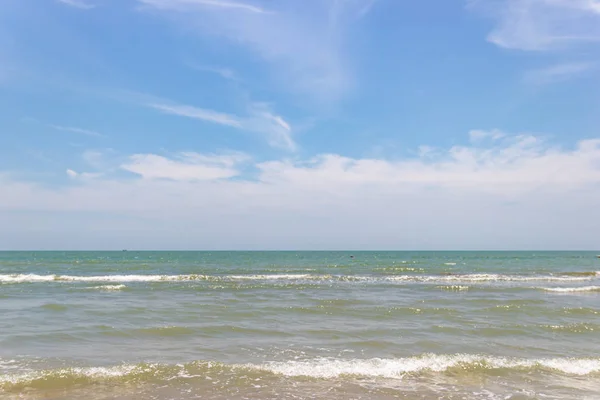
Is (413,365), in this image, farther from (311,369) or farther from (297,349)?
(297,349)

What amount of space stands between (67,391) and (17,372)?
6.09 ft


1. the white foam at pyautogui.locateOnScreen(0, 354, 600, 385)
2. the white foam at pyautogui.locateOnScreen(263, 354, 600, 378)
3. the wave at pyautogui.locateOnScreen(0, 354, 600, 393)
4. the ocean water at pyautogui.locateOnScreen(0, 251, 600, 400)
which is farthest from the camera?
the white foam at pyautogui.locateOnScreen(263, 354, 600, 378)

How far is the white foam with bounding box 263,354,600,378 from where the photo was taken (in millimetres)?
9262

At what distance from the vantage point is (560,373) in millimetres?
9391

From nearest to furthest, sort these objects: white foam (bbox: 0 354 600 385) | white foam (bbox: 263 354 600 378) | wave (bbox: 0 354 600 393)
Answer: wave (bbox: 0 354 600 393), white foam (bbox: 0 354 600 385), white foam (bbox: 263 354 600 378)

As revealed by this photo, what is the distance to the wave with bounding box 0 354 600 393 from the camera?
28.2 ft

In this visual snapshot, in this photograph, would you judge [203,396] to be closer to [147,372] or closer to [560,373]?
[147,372]

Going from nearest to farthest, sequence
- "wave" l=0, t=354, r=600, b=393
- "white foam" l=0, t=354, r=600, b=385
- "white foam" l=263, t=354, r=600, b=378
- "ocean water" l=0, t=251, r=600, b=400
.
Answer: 1. "ocean water" l=0, t=251, r=600, b=400
2. "wave" l=0, t=354, r=600, b=393
3. "white foam" l=0, t=354, r=600, b=385
4. "white foam" l=263, t=354, r=600, b=378

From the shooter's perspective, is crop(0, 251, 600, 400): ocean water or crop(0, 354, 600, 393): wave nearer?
crop(0, 251, 600, 400): ocean water

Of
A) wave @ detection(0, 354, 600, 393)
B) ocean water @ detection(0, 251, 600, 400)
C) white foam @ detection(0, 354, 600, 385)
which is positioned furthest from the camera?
white foam @ detection(0, 354, 600, 385)

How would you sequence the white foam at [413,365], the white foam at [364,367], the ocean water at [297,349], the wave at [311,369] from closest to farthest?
the ocean water at [297,349]
the wave at [311,369]
the white foam at [364,367]
the white foam at [413,365]

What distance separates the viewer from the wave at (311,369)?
861 centimetres

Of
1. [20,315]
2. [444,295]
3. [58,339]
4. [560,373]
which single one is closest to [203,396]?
[58,339]

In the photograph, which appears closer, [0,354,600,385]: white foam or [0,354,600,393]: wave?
[0,354,600,393]: wave
